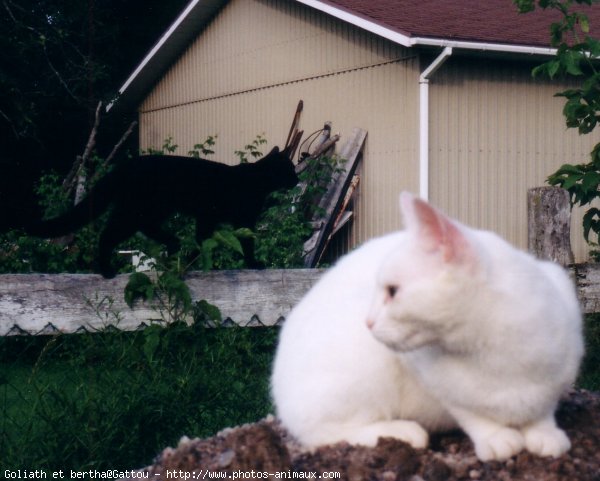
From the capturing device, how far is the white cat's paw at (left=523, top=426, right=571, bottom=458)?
2156mm

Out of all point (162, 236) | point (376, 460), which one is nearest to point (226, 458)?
point (376, 460)

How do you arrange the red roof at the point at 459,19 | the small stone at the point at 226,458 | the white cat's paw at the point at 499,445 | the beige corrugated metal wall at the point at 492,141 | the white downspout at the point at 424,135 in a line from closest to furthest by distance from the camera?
the white cat's paw at the point at 499,445 → the small stone at the point at 226,458 → the red roof at the point at 459,19 → the white downspout at the point at 424,135 → the beige corrugated metal wall at the point at 492,141

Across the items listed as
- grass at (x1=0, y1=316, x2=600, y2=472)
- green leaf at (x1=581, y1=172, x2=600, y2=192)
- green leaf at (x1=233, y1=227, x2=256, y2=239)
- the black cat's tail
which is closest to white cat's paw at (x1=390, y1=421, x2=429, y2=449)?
grass at (x1=0, y1=316, x2=600, y2=472)

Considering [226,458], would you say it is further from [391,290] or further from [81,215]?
[81,215]

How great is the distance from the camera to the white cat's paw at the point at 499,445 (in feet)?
6.97

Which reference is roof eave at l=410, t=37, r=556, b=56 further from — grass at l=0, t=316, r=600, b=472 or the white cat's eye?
the white cat's eye

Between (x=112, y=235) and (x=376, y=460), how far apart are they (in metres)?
1.85

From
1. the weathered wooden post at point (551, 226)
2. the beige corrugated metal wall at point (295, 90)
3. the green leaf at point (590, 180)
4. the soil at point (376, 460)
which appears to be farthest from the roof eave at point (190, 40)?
the soil at point (376, 460)

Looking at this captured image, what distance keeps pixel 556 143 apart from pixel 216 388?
298 inches

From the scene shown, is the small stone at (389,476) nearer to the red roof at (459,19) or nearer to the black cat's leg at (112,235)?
the black cat's leg at (112,235)

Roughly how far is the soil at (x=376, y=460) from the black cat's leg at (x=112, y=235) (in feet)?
3.91

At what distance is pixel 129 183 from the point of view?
3.47m

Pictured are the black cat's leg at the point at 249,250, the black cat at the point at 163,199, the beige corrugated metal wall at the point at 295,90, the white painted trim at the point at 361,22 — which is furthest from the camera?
the beige corrugated metal wall at the point at 295,90

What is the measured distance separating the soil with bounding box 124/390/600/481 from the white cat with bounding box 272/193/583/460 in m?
0.04
